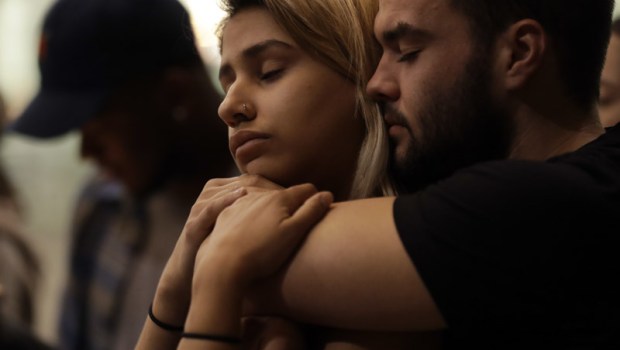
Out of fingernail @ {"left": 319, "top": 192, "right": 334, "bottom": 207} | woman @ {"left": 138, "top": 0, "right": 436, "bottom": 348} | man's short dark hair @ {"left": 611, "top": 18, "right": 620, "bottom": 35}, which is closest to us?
fingernail @ {"left": 319, "top": 192, "right": 334, "bottom": 207}

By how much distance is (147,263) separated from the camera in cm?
247

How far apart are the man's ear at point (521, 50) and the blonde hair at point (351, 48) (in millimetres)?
216

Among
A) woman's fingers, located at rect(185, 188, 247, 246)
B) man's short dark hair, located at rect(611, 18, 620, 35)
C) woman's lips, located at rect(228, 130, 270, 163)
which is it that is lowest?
man's short dark hair, located at rect(611, 18, 620, 35)

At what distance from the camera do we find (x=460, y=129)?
55.5 inches

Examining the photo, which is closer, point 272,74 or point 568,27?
point 568,27

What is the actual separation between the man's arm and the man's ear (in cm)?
25

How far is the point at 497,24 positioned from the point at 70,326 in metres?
1.76

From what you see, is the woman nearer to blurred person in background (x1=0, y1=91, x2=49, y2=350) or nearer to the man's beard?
the man's beard

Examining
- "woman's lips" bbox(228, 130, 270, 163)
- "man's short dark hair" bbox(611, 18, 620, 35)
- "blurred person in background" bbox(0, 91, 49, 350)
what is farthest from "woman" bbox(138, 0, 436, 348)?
"blurred person in background" bbox(0, 91, 49, 350)

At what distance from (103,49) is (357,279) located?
146 centimetres

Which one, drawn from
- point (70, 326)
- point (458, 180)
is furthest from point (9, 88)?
point (458, 180)

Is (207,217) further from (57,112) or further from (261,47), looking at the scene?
(57,112)

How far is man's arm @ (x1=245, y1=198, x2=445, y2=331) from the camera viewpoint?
A: 4.11 ft

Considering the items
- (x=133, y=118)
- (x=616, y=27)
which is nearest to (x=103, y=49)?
(x=133, y=118)
